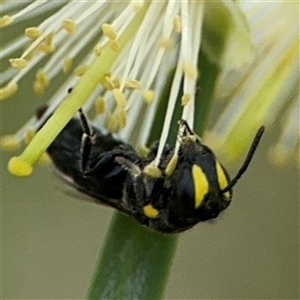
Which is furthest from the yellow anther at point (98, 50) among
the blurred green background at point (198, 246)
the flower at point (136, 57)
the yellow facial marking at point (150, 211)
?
the blurred green background at point (198, 246)

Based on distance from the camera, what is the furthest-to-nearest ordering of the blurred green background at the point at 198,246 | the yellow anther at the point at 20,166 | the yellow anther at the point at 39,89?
the blurred green background at the point at 198,246
the yellow anther at the point at 39,89
the yellow anther at the point at 20,166

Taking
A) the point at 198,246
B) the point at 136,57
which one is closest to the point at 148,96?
the point at 136,57

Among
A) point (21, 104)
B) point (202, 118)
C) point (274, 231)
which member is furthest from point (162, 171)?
point (274, 231)

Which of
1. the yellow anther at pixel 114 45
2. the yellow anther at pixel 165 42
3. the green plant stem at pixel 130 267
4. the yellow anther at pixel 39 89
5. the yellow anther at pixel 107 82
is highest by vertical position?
the yellow anther at pixel 114 45

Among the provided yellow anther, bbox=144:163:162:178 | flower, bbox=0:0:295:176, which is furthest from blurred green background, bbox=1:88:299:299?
yellow anther, bbox=144:163:162:178

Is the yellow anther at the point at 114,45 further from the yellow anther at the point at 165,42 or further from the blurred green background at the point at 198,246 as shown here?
the blurred green background at the point at 198,246

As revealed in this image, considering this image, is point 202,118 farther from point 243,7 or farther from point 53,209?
point 53,209

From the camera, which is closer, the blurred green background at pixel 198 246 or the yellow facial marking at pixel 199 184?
the yellow facial marking at pixel 199 184
